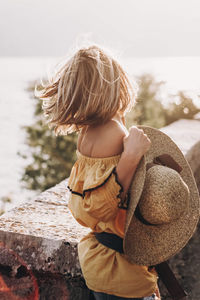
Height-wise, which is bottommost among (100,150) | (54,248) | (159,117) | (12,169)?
(12,169)

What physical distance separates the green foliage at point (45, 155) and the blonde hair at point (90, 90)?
807 cm

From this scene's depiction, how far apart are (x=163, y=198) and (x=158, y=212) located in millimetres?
67

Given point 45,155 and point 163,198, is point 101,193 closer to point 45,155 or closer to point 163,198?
point 163,198

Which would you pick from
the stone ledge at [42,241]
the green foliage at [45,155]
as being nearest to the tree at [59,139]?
the green foliage at [45,155]

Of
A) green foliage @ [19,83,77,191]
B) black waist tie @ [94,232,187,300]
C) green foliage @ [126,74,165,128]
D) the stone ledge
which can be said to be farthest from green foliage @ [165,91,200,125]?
black waist tie @ [94,232,187,300]

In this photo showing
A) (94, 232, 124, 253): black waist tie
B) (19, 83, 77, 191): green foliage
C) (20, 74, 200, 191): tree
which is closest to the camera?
(94, 232, 124, 253): black waist tie

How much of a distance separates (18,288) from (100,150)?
1024 mm

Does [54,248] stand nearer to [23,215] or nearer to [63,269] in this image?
[63,269]

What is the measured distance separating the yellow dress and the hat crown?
13cm

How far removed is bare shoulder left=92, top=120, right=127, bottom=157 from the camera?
1.78m

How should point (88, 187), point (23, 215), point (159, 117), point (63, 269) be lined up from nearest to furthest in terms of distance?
point (88, 187)
point (63, 269)
point (23, 215)
point (159, 117)

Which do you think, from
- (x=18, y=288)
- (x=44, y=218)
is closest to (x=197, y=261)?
(x=44, y=218)

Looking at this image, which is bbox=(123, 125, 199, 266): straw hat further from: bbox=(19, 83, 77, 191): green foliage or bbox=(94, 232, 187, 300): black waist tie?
bbox=(19, 83, 77, 191): green foliage

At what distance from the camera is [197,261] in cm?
336
